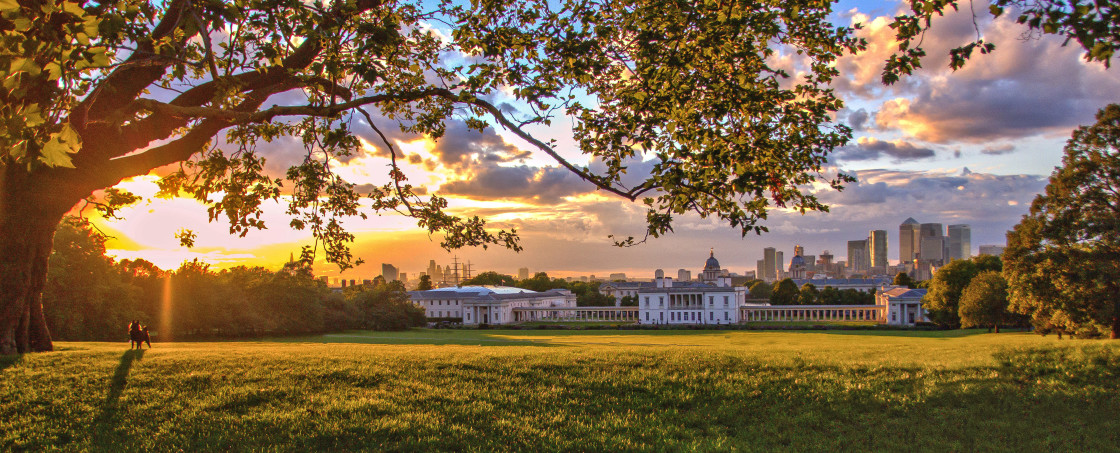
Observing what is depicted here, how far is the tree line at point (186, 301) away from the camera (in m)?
35.8

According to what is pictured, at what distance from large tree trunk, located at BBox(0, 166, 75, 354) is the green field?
2.68 feet

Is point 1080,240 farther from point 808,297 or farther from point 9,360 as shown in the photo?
point 808,297

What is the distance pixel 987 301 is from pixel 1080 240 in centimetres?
2516

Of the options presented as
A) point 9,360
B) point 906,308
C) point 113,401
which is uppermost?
point 9,360

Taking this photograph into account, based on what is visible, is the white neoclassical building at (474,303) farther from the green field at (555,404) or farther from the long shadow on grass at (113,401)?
the green field at (555,404)

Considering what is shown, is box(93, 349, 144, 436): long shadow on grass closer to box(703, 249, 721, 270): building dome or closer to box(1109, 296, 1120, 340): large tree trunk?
box(1109, 296, 1120, 340): large tree trunk

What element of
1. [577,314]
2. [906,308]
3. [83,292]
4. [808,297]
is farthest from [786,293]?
[83,292]

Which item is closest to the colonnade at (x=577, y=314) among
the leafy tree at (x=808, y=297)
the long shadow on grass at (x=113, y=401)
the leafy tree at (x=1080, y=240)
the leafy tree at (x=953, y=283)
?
the leafy tree at (x=808, y=297)

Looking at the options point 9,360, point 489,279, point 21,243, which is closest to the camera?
point 21,243

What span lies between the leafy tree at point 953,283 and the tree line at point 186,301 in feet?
184

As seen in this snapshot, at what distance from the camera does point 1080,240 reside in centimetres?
2761

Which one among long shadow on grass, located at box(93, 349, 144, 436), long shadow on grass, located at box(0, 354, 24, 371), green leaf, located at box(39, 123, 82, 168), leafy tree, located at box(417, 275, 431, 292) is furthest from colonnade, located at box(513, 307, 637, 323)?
green leaf, located at box(39, 123, 82, 168)

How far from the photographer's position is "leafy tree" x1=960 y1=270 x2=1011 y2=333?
49438 mm

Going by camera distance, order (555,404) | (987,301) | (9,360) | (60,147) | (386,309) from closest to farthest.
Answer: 1. (60,147)
2. (555,404)
3. (9,360)
4. (987,301)
5. (386,309)
